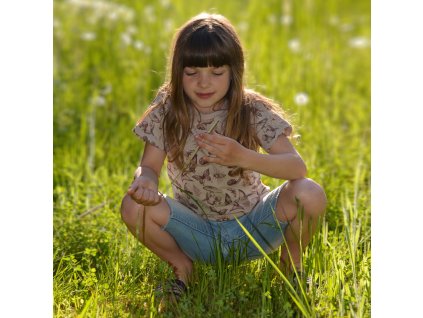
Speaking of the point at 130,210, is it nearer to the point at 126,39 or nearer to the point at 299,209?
the point at 299,209

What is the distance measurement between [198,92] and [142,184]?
34 centimetres

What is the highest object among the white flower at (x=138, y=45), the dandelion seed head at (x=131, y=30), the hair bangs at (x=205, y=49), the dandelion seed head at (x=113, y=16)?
the dandelion seed head at (x=113, y=16)

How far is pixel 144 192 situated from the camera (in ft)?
7.88

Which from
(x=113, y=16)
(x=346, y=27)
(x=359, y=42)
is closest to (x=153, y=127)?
(x=113, y=16)

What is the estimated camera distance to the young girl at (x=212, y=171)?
2488 mm

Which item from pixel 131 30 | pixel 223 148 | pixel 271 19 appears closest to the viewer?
pixel 223 148

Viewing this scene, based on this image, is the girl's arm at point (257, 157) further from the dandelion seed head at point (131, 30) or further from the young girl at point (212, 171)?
the dandelion seed head at point (131, 30)

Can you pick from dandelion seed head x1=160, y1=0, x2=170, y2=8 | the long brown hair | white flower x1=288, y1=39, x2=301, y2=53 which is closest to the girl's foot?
the long brown hair

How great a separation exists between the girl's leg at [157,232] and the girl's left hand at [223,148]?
12.0 inches

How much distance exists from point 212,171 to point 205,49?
41cm

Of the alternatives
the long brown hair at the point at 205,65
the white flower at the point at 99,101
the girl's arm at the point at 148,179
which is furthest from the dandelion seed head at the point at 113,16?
the girl's arm at the point at 148,179

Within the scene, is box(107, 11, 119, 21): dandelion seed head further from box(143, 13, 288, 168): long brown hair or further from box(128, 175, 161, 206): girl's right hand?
box(128, 175, 161, 206): girl's right hand
